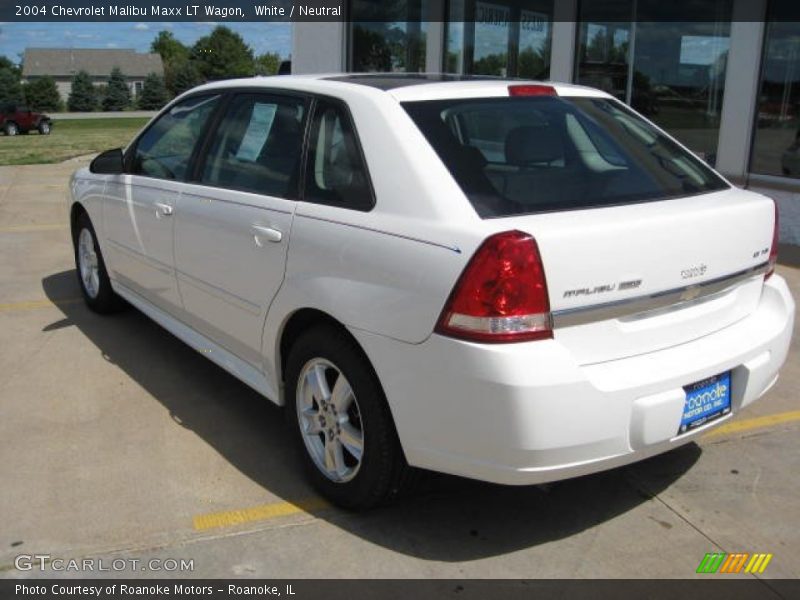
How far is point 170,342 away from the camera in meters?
5.34

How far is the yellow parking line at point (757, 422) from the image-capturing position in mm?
3994

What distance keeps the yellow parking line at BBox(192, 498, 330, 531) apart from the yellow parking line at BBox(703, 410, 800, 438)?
6.65 feet

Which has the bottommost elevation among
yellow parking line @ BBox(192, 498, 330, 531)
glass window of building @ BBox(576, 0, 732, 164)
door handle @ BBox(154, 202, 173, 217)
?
yellow parking line @ BBox(192, 498, 330, 531)

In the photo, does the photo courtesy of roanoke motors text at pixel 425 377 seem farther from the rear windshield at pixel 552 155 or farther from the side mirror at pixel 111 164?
the side mirror at pixel 111 164

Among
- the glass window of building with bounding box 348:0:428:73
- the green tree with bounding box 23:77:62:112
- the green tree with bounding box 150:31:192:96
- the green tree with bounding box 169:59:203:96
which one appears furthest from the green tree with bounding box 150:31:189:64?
the glass window of building with bounding box 348:0:428:73

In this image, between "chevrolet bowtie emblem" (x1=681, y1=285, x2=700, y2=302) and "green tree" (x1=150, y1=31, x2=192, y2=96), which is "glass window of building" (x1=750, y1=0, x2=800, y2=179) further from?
"green tree" (x1=150, y1=31, x2=192, y2=96)

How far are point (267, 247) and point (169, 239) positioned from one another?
3.71 feet

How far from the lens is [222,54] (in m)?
113

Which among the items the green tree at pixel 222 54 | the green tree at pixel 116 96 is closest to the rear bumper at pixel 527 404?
the green tree at pixel 116 96

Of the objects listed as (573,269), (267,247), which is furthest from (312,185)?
(573,269)

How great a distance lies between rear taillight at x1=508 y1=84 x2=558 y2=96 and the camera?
3402 mm

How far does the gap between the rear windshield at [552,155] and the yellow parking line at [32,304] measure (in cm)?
432

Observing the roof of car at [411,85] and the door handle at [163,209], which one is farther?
the door handle at [163,209]

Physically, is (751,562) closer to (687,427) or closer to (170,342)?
(687,427)
